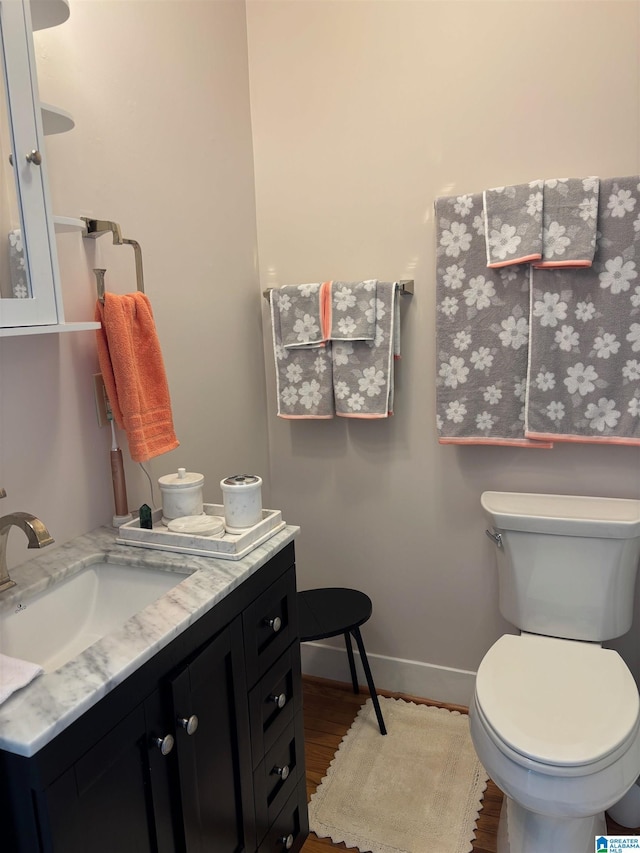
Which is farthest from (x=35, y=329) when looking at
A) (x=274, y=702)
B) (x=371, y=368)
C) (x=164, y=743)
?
(x=371, y=368)

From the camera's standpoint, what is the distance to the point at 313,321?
2002 mm

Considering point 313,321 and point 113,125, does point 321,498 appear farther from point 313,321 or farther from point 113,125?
point 113,125

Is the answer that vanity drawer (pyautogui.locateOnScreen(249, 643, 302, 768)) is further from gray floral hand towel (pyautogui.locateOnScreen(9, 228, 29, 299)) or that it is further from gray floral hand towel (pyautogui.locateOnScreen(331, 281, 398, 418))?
gray floral hand towel (pyautogui.locateOnScreen(9, 228, 29, 299))

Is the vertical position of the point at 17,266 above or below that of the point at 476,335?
above

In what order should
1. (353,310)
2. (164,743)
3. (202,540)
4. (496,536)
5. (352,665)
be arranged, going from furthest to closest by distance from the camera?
1. (352,665)
2. (353,310)
3. (496,536)
4. (202,540)
5. (164,743)

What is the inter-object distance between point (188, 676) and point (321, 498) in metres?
1.21

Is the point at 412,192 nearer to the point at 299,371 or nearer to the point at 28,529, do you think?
the point at 299,371

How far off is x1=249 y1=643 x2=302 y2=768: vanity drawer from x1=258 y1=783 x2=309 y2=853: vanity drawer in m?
0.20

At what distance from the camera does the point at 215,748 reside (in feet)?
3.91

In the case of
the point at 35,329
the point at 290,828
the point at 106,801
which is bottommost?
the point at 290,828

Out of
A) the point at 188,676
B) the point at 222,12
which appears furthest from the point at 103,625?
the point at 222,12

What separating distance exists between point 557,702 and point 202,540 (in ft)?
2.90

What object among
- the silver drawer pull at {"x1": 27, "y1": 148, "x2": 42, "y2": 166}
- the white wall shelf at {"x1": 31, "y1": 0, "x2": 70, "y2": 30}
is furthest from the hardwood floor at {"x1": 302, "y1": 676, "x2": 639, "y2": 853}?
the white wall shelf at {"x1": 31, "y1": 0, "x2": 70, "y2": 30}

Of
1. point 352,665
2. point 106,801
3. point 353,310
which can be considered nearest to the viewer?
point 106,801
